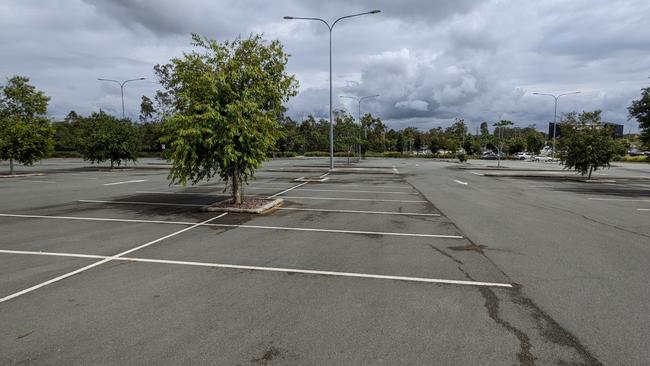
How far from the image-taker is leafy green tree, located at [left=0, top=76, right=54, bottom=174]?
2530 centimetres

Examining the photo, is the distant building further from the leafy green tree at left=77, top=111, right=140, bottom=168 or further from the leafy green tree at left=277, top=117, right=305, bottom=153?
the leafy green tree at left=277, top=117, right=305, bottom=153

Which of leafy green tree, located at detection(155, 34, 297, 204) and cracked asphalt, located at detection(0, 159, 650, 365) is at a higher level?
leafy green tree, located at detection(155, 34, 297, 204)

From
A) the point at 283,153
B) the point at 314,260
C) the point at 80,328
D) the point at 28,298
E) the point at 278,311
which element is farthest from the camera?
the point at 283,153

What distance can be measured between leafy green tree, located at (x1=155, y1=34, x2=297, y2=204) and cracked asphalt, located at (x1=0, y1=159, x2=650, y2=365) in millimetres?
1638

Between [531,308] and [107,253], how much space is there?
6833mm

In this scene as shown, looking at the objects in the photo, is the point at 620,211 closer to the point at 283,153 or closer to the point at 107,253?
the point at 107,253

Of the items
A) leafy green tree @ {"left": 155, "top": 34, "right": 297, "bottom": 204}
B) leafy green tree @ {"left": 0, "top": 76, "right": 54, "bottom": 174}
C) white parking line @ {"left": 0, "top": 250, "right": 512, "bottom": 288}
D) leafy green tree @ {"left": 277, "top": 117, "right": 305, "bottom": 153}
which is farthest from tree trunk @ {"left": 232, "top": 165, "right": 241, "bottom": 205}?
leafy green tree @ {"left": 277, "top": 117, "right": 305, "bottom": 153}

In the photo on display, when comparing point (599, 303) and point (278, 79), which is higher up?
point (278, 79)

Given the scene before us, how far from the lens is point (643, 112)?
24.8 metres

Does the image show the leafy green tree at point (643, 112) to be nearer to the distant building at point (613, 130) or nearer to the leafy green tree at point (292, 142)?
the distant building at point (613, 130)

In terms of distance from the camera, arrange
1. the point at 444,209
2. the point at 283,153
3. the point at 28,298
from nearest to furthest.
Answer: the point at 28,298
the point at 444,209
the point at 283,153

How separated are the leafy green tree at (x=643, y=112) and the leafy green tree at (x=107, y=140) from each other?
3690cm

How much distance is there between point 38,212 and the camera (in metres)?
11.3

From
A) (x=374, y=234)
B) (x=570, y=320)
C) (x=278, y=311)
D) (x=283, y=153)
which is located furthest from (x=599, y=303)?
(x=283, y=153)
